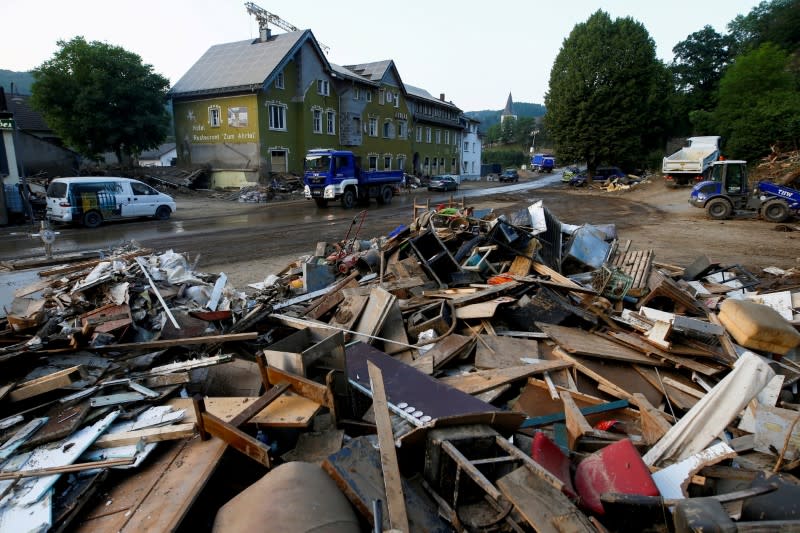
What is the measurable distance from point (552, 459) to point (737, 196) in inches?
818

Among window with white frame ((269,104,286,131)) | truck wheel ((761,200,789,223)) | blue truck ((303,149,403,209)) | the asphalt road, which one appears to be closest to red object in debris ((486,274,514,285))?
the asphalt road

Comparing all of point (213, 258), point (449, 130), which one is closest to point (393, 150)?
point (449, 130)

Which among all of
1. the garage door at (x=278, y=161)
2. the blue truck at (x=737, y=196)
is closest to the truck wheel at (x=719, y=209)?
the blue truck at (x=737, y=196)

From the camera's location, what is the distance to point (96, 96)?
26500 millimetres

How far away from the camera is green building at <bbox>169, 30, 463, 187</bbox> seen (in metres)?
29.2

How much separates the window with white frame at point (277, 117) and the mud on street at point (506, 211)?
8.15 m

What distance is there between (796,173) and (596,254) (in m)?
22.0

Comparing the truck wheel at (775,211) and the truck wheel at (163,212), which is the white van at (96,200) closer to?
the truck wheel at (163,212)

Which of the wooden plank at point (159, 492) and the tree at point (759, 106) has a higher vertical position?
the tree at point (759, 106)

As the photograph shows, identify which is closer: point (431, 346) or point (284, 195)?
point (431, 346)

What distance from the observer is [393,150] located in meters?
43.1

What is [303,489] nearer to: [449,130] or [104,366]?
[104,366]

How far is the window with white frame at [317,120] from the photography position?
32906 millimetres

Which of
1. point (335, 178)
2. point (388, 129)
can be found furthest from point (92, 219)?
point (388, 129)
